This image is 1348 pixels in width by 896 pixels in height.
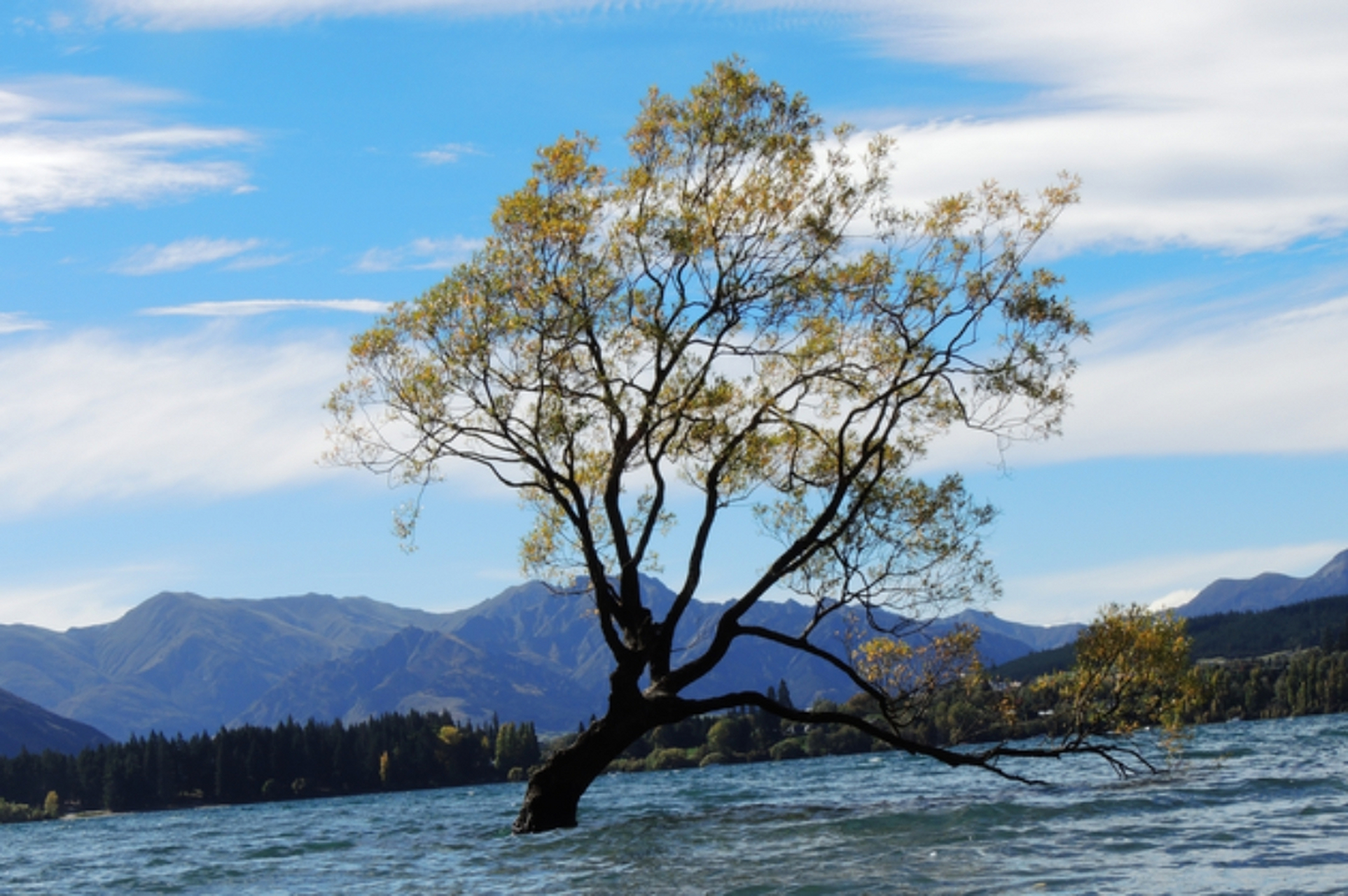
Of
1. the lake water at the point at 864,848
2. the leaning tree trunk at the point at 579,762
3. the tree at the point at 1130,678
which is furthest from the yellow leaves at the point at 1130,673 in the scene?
the leaning tree trunk at the point at 579,762

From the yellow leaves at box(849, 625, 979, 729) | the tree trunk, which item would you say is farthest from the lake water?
the yellow leaves at box(849, 625, 979, 729)

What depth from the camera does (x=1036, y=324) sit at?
30797mm

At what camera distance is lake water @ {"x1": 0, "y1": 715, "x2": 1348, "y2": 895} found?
19766mm

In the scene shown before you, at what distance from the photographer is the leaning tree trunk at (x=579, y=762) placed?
32.2m

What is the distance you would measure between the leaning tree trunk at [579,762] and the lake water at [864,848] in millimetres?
1376

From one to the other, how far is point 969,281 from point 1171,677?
38.6 feet

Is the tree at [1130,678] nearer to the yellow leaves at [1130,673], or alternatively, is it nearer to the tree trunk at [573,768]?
the yellow leaves at [1130,673]

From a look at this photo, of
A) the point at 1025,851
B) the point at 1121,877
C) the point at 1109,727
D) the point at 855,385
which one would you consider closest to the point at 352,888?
the point at 1025,851

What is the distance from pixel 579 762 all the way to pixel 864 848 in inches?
403

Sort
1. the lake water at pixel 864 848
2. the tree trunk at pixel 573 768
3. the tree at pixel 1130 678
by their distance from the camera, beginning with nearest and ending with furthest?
the lake water at pixel 864 848
the tree at pixel 1130 678
the tree trunk at pixel 573 768

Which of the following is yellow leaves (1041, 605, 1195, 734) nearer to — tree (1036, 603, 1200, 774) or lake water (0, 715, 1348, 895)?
tree (1036, 603, 1200, 774)

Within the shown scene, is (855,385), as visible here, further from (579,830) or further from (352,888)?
(352,888)

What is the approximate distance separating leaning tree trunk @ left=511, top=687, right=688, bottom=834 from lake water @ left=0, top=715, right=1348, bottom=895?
1.38m

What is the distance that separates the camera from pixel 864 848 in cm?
2494
